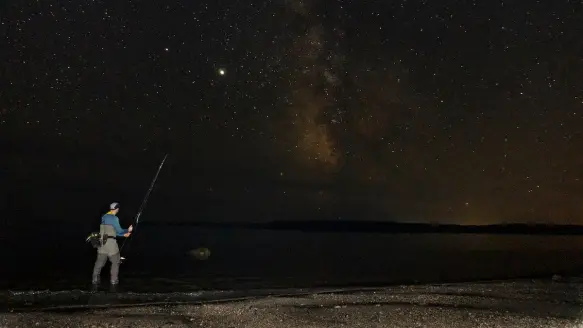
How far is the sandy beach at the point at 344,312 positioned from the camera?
1238 cm

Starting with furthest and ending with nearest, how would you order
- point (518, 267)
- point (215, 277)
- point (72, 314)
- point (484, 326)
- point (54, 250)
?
1. point (54, 250)
2. point (518, 267)
3. point (215, 277)
4. point (72, 314)
5. point (484, 326)

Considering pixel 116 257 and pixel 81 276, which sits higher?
pixel 116 257

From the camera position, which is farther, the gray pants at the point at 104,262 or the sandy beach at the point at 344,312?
the gray pants at the point at 104,262

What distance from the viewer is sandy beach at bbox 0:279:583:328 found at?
12.4 metres

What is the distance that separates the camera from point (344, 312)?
13.8 meters

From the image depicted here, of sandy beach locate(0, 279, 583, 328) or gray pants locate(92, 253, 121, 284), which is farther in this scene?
gray pants locate(92, 253, 121, 284)

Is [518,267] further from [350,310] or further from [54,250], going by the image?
[54,250]

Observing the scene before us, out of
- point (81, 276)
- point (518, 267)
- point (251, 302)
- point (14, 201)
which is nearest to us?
point (251, 302)

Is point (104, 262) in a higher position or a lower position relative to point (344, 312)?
higher

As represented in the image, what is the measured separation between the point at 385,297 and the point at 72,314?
10034mm

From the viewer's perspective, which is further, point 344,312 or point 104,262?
point 104,262

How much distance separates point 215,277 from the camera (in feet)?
82.8

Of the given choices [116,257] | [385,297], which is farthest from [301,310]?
[116,257]

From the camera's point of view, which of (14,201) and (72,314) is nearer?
(72,314)
